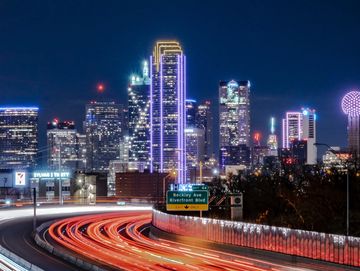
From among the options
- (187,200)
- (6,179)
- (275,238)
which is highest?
(6,179)

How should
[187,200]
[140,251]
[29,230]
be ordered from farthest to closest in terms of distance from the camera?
[29,230]
[187,200]
[140,251]

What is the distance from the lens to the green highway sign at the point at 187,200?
222 ft

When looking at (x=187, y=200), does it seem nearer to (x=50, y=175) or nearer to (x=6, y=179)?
(x=6, y=179)

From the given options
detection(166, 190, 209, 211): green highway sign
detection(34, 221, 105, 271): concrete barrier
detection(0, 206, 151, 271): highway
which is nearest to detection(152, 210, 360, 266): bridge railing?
detection(166, 190, 209, 211): green highway sign

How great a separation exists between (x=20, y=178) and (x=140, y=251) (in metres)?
48.3

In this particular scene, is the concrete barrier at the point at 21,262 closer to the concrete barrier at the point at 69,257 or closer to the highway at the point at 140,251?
the concrete barrier at the point at 69,257

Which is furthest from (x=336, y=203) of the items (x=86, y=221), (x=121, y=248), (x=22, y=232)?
(x=86, y=221)

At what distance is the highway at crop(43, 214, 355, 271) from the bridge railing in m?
0.85

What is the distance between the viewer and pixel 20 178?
99875 mm

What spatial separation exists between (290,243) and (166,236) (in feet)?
65.4

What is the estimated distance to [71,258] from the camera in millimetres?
47969

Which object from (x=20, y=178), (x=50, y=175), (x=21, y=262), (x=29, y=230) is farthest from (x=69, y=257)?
(x=50, y=175)

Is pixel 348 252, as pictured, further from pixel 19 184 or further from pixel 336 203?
pixel 19 184

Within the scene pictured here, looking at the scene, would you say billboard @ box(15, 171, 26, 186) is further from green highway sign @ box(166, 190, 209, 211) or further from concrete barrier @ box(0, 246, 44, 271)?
concrete barrier @ box(0, 246, 44, 271)
